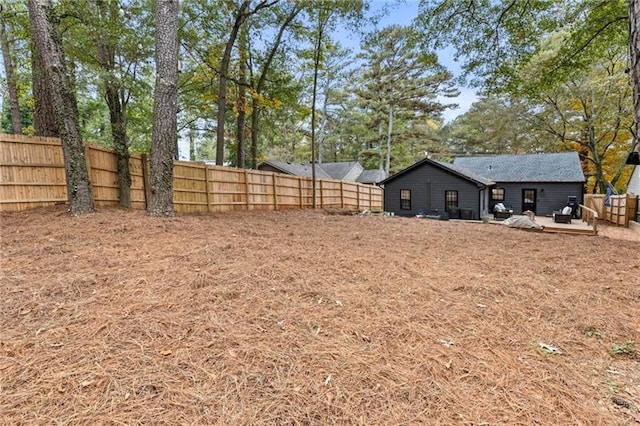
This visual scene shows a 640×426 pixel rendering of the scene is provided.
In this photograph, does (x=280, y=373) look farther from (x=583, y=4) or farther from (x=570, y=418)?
(x=583, y=4)

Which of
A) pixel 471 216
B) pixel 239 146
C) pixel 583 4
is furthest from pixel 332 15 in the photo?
pixel 471 216

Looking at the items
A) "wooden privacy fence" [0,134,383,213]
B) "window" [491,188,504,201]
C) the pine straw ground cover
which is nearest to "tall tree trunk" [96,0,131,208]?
"wooden privacy fence" [0,134,383,213]

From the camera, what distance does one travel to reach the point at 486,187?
16.3m

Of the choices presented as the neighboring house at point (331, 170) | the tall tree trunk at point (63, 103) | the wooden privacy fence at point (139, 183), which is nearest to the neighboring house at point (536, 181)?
the neighboring house at point (331, 170)

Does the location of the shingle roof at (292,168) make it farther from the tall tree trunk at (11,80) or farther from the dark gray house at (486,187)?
the tall tree trunk at (11,80)

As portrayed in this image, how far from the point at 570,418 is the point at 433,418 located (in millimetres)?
716

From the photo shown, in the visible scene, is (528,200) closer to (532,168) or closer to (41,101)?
(532,168)

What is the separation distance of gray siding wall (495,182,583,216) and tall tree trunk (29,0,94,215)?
20.7 metres

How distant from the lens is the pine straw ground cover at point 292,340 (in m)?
1.45

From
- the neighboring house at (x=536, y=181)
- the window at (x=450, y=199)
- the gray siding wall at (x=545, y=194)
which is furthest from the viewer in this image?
the neighboring house at (x=536, y=181)

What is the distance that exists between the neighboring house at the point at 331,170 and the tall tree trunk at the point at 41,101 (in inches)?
647

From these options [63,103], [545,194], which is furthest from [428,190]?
[63,103]

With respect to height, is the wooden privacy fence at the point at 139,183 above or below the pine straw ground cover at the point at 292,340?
above

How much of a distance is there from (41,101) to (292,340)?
7401mm
